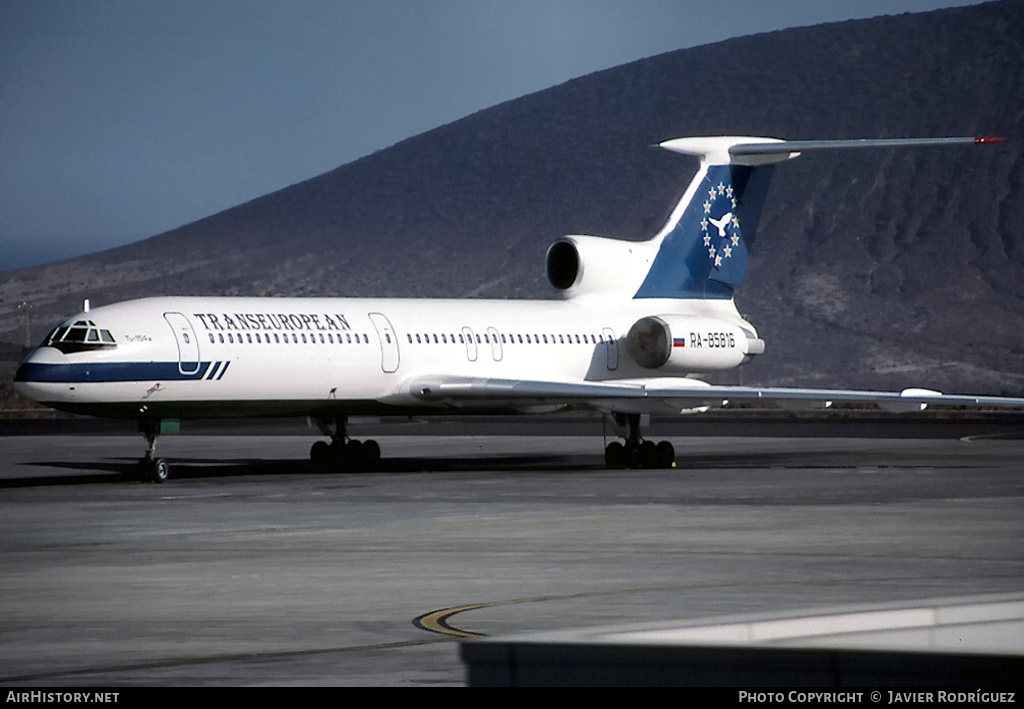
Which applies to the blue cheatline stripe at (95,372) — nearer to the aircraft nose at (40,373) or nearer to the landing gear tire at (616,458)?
the aircraft nose at (40,373)

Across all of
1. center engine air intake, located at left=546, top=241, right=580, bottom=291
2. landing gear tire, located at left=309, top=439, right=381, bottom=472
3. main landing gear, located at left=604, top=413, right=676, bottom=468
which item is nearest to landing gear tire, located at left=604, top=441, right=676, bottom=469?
main landing gear, located at left=604, top=413, right=676, bottom=468

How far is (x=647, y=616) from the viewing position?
1243 cm

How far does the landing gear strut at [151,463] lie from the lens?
95.1 ft

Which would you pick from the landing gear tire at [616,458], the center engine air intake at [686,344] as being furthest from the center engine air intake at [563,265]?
the landing gear tire at [616,458]

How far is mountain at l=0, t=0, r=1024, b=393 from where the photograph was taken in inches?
5802

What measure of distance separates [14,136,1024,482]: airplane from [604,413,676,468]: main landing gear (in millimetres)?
27

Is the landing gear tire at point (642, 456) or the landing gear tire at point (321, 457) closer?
the landing gear tire at point (642, 456)

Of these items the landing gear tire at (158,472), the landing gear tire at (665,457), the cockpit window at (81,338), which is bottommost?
the landing gear tire at (665,457)

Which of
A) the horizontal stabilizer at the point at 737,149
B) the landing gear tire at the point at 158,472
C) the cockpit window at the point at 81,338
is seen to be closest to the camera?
the cockpit window at the point at 81,338

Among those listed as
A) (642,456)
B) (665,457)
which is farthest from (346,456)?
(665,457)

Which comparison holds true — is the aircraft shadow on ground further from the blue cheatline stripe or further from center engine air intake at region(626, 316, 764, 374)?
center engine air intake at region(626, 316, 764, 374)

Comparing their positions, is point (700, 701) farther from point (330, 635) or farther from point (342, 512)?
point (342, 512)

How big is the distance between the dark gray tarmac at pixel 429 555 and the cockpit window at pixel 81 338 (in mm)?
2255

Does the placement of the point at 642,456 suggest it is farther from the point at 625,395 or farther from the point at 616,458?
the point at 625,395
